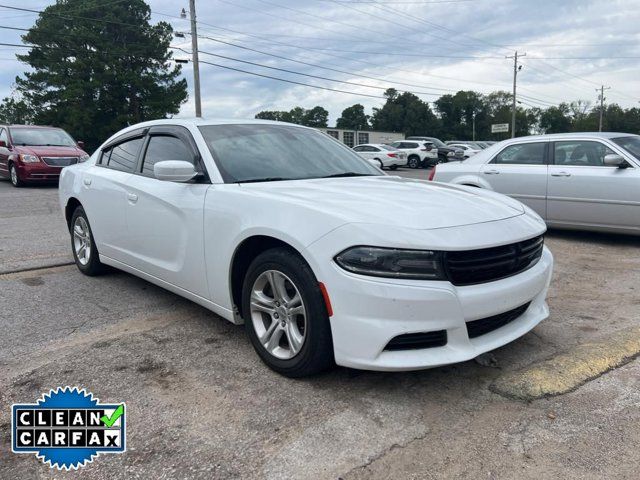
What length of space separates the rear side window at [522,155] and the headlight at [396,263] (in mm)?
5526

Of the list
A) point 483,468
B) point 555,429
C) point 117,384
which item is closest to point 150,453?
point 117,384

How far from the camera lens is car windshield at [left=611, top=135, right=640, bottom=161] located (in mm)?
6602

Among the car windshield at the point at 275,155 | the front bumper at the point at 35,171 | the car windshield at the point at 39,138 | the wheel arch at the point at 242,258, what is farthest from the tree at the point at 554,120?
the wheel arch at the point at 242,258

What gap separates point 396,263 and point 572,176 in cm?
536

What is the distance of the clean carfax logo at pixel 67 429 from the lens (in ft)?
7.45

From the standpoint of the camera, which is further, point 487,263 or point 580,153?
point 580,153

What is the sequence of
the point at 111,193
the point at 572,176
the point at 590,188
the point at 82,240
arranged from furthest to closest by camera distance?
the point at 572,176, the point at 590,188, the point at 82,240, the point at 111,193

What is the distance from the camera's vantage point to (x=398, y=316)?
2.49 metres

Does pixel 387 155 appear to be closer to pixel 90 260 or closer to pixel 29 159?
pixel 29 159

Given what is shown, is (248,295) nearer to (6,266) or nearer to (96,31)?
(6,266)

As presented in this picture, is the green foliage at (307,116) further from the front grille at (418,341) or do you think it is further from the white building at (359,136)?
the front grille at (418,341)

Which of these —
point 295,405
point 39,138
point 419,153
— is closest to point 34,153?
point 39,138

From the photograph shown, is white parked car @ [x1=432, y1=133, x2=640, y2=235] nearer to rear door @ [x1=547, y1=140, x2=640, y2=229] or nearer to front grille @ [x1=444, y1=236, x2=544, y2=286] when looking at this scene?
rear door @ [x1=547, y1=140, x2=640, y2=229]

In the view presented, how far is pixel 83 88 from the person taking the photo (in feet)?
123
